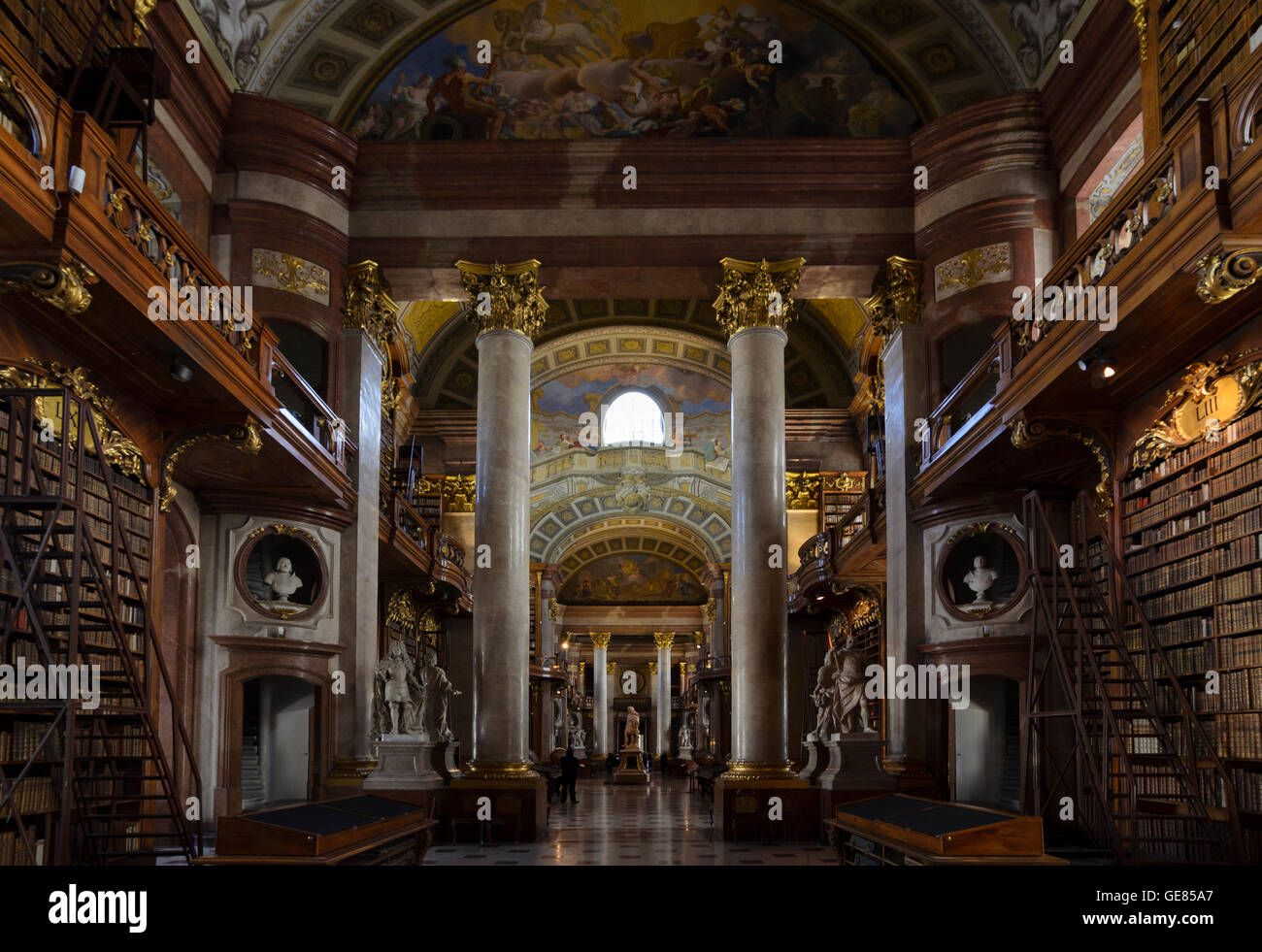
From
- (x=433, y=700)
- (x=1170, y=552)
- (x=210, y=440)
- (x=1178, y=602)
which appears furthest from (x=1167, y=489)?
(x=433, y=700)

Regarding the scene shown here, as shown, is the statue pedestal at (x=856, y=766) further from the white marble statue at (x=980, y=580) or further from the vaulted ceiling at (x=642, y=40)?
the vaulted ceiling at (x=642, y=40)

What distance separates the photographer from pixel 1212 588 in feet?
30.6

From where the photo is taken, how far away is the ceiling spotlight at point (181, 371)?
10227 millimetres

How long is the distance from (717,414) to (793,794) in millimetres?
17672

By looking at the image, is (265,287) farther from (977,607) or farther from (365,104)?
(977,607)

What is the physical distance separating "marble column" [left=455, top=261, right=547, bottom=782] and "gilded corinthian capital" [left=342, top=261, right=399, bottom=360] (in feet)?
3.99

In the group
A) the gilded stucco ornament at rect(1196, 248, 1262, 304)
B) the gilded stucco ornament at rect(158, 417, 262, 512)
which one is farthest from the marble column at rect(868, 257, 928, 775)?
the gilded stucco ornament at rect(1196, 248, 1262, 304)


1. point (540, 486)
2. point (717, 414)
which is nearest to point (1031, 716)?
point (717, 414)

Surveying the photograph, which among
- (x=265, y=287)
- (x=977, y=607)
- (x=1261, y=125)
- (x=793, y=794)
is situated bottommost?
(x=793, y=794)

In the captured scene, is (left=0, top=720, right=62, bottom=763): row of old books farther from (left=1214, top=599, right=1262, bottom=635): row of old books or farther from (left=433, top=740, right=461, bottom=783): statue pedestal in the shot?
(left=1214, top=599, right=1262, bottom=635): row of old books

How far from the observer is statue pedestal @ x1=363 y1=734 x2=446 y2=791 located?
14.7 m

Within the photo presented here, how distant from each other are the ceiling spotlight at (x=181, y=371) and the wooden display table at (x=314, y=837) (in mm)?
3681

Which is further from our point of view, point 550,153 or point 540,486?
point 540,486

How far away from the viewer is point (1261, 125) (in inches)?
293
